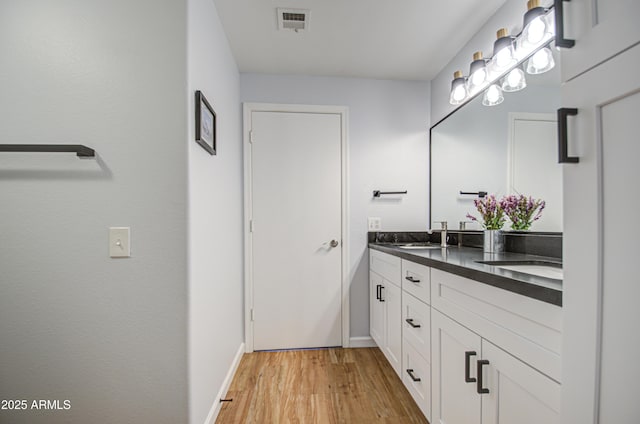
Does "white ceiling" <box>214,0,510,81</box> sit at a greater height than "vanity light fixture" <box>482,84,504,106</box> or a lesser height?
greater

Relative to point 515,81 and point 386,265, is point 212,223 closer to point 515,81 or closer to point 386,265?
point 386,265

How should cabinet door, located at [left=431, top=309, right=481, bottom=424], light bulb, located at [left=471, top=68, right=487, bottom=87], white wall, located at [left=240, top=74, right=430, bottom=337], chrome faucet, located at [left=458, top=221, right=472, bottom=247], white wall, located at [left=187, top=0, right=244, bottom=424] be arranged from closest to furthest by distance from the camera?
cabinet door, located at [left=431, top=309, right=481, bottom=424]
white wall, located at [left=187, top=0, right=244, bottom=424]
light bulb, located at [left=471, top=68, right=487, bottom=87]
chrome faucet, located at [left=458, top=221, right=472, bottom=247]
white wall, located at [left=240, top=74, right=430, bottom=337]

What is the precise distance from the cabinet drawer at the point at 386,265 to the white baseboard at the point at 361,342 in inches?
24.7

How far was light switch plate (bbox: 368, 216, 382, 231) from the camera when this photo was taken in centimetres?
274

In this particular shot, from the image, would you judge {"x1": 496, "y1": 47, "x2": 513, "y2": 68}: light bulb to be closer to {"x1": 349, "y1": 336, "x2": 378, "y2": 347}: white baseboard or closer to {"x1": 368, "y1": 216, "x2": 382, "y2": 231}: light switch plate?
{"x1": 368, "y1": 216, "x2": 382, "y2": 231}: light switch plate

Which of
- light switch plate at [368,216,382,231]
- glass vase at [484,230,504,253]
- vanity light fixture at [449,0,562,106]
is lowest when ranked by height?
glass vase at [484,230,504,253]

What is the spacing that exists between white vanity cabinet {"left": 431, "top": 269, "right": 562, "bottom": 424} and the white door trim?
125cm

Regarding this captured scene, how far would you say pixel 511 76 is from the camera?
5.61 ft

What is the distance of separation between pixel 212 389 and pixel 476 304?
1.42 meters

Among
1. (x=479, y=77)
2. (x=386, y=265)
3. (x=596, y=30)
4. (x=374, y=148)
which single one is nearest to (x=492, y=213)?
(x=386, y=265)

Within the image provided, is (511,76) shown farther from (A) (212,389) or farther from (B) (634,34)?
(A) (212,389)

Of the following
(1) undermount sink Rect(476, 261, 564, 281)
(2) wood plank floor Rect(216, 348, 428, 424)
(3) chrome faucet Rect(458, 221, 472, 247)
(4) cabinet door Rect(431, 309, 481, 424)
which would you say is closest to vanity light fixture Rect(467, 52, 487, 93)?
(3) chrome faucet Rect(458, 221, 472, 247)

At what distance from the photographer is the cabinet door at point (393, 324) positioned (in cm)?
195

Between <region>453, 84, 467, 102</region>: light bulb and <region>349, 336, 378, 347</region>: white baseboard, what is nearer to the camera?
<region>453, 84, 467, 102</region>: light bulb
